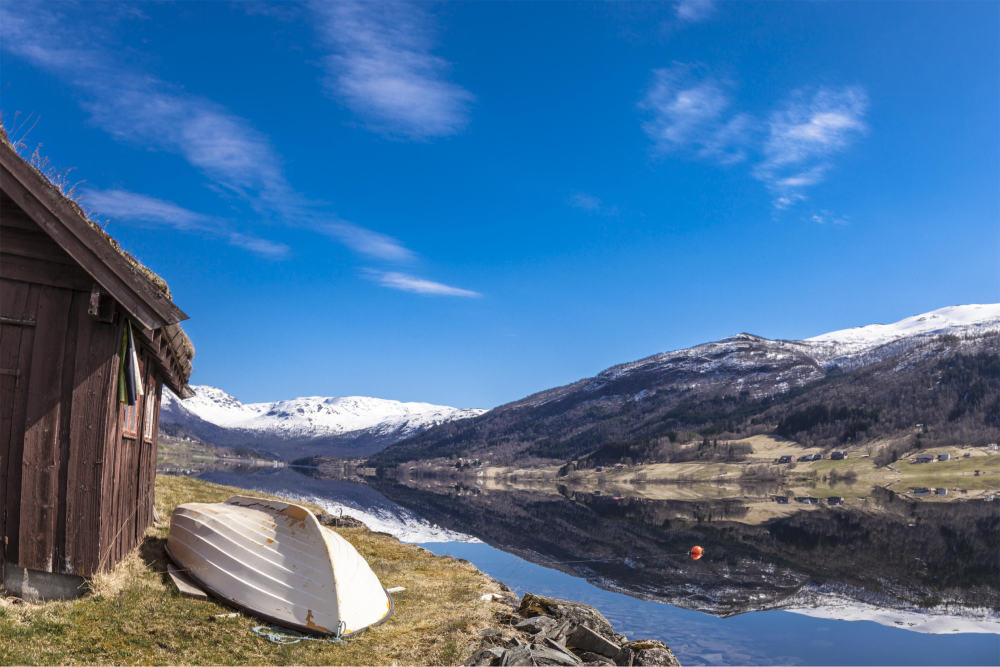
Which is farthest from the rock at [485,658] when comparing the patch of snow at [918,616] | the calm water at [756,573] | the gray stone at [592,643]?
the patch of snow at [918,616]

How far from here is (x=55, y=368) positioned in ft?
40.9

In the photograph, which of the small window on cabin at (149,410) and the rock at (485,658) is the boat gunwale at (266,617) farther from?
the small window on cabin at (149,410)

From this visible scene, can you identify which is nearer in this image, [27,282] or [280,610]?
[27,282]

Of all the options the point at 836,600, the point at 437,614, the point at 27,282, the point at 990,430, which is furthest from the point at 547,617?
the point at 990,430

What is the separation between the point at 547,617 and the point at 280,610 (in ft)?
21.9

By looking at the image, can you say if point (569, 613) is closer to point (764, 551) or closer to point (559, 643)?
point (559, 643)

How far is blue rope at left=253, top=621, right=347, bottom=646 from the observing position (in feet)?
43.2

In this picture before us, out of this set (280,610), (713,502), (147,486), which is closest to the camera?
(280,610)

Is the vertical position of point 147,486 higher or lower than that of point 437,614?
higher

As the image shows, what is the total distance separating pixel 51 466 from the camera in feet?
40.5

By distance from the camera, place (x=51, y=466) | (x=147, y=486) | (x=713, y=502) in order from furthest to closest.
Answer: (x=713, y=502)
(x=147, y=486)
(x=51, y=466)

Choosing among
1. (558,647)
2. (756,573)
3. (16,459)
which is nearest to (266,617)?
(16,459)

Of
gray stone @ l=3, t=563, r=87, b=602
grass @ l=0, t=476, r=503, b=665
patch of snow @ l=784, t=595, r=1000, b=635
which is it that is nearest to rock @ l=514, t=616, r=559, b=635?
grass @ l=0, t=476, r=503, b=665

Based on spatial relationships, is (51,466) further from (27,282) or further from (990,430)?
(990,430)
